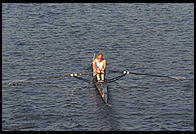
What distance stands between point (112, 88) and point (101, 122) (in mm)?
10109

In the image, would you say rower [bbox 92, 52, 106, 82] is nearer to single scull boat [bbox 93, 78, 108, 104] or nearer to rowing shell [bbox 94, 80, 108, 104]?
single scull boat [bbox 93, 78, 108, 104]

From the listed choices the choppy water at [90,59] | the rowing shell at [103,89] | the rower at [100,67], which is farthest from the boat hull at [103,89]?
the rower at [100,67]

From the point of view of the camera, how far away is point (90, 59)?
72.1 metres

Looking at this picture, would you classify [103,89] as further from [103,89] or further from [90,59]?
[90,59]

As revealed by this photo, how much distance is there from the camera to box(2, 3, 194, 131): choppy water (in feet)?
172

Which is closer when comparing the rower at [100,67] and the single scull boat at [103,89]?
the single scull boat at [103,89]

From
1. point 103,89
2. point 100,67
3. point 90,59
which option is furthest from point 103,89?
point 90,59

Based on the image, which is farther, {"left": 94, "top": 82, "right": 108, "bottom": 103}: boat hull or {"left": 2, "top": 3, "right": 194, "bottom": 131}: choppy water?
{"left": 94, "top": 82, "right": 108, "bottom": 103}: boat hull

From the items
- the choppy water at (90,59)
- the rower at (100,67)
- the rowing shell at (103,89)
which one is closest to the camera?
the choppy water at (90,59)

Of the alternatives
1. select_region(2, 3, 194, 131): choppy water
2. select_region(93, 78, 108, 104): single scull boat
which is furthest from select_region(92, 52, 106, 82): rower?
select_region(2, 3, 194, 131): choppy water

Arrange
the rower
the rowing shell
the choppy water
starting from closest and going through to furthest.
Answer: the choppy water → the rowing shell → the rower

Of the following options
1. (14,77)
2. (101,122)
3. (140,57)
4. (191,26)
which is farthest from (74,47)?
(101,122)

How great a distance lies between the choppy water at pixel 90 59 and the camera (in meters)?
52.3

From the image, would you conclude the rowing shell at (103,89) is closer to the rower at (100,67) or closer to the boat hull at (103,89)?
the boat hull at (103,89)
